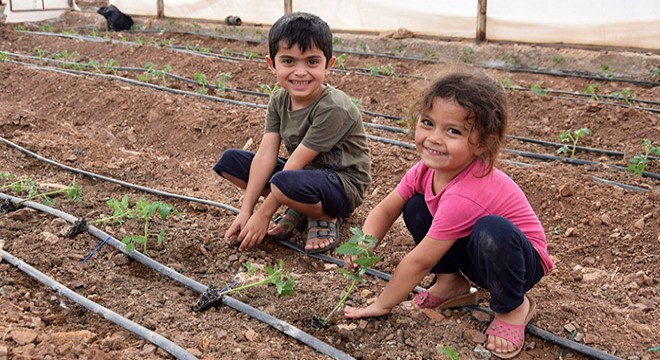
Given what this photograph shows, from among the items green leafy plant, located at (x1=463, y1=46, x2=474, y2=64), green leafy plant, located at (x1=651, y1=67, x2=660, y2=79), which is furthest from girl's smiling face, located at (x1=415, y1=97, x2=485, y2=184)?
green leafy plant, located at (x1=463, y1=46, x2=474, y2=64)

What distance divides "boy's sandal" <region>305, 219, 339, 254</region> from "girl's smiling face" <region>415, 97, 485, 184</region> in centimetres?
96

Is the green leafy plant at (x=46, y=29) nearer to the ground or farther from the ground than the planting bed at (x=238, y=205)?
farther from the ground

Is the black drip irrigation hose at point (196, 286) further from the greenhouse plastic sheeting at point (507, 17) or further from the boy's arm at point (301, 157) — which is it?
the greenhouse plastic sheeting at point (507, 17)

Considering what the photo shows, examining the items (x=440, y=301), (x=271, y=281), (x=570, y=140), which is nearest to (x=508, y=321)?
(x=440, y=301)

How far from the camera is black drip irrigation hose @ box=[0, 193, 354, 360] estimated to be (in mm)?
2111

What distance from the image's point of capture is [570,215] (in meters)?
3.54

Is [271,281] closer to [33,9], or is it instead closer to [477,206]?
[477,206]

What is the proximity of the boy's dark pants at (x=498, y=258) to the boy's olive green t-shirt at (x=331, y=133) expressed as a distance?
2.21 feet

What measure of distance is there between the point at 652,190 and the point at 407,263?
220cm

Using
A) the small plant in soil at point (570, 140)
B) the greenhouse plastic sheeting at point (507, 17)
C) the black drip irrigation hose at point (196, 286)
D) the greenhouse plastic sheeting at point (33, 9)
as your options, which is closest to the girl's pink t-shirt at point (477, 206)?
the black drip irrigation hose at point (196, 286)

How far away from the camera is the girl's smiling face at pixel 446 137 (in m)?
2.02

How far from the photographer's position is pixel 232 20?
986cm

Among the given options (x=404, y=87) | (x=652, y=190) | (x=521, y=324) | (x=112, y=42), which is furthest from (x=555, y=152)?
(x=112, y=42)

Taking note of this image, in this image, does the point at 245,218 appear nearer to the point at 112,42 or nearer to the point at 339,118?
the point at 339,118
